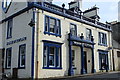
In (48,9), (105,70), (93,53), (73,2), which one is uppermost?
(73,2)

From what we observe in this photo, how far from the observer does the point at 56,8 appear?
2109 cm

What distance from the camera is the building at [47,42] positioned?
61.1 feet

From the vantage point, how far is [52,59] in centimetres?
1991

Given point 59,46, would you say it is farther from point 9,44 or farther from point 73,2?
point 73,2

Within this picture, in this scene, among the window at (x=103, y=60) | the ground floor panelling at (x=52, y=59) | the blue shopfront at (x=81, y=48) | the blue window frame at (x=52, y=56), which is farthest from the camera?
the window at (x=103, y=60)

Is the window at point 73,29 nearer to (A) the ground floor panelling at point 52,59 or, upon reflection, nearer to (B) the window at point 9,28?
(A) the ground floor panelling at point 52,59

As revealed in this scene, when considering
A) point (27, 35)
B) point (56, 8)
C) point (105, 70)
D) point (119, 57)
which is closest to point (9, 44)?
point (27, 35)

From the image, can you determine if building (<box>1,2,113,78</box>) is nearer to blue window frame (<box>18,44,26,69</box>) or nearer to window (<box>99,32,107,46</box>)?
blue window frame (<box>18,44,26,69</box>)

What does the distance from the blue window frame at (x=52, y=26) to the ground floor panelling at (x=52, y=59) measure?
3.73ft

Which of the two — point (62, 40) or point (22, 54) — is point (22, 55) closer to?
point (22, 54)

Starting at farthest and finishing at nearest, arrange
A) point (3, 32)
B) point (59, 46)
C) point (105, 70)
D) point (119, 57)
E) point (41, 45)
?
point (119, 57)
point (105, 70)
point (3, 32)
point (59, 46)
point (41, 45)

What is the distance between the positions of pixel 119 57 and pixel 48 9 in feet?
53.5

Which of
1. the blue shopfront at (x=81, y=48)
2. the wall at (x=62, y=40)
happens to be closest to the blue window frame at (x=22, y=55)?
the wall at (x=62, y=40)

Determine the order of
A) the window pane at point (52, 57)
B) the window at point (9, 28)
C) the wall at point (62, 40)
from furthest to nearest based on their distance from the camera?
the window at point (9, 28) → the window pane at point (52, 57) → the wall at point (62, 40)
